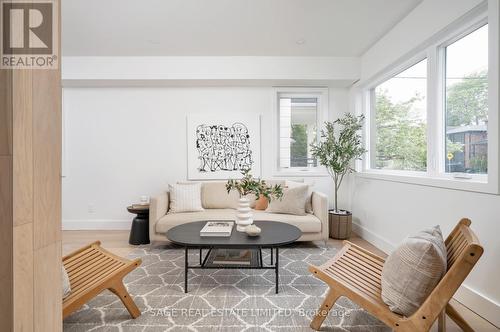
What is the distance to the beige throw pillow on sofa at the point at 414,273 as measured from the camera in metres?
1.26

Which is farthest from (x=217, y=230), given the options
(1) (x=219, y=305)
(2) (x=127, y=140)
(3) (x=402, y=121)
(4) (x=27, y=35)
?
(2) (x=127, y=140)

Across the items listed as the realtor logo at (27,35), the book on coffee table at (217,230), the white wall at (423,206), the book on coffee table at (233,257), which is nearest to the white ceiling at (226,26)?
the white wall at (423,206)

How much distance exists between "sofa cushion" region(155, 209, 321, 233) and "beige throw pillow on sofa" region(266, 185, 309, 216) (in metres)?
0.08

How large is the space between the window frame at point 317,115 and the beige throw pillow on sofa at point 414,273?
2.69 metres

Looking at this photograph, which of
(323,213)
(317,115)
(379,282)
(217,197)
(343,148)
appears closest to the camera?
(379,282)

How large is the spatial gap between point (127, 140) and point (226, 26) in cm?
239

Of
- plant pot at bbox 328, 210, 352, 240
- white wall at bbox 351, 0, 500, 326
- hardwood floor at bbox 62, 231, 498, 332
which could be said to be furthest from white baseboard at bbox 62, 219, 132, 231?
white wall at bbox 351, 0, 500, 326

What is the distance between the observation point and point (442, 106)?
2334 millimetres

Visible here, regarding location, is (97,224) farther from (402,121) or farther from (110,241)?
(402,121)

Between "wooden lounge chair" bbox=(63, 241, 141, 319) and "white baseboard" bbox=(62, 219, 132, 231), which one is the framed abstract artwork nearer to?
"white baseboard" bbox=(62, 219, 132, 231)

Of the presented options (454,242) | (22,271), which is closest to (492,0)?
(454,242)

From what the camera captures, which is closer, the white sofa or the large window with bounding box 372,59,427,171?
the large window with bounding box 372,59,427,171

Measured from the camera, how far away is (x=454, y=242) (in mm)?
1514

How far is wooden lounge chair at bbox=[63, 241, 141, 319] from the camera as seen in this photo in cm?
149
